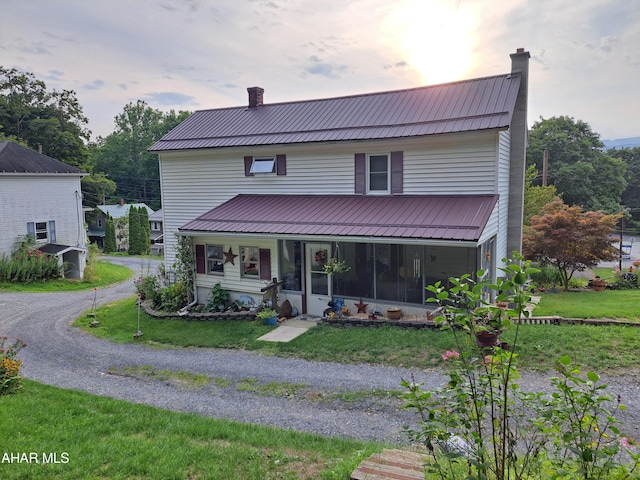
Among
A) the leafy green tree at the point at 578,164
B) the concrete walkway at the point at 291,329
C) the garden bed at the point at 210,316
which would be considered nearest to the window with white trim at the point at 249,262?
the garden bed at the point at 210,316

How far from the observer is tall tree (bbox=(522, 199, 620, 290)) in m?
17.4

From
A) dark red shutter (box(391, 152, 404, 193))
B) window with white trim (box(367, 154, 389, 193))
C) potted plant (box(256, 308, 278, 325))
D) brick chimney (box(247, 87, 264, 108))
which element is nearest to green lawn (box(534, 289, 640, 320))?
dark red shutter (box(391, 152, 404, 193))

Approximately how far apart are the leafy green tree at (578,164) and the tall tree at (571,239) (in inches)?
1193

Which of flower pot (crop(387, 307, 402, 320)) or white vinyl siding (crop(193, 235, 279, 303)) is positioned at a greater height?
white vinyl siding (crop(193, 235, 279, 303))

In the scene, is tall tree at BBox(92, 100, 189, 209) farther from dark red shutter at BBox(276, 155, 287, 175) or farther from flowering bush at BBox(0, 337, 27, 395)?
flowering bush at BBox(0, 337, 27, 395)

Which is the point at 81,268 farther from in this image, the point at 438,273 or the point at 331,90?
the point at 438,273

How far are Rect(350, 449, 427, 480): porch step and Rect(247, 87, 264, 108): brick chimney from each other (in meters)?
16.7

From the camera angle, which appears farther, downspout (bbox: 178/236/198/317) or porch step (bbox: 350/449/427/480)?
downspout (bbox: 178/236/198/317)

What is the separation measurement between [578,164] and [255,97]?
39614mm

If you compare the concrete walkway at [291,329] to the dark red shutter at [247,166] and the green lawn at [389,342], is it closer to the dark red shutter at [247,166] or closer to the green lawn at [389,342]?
the green lawn at [389,342]

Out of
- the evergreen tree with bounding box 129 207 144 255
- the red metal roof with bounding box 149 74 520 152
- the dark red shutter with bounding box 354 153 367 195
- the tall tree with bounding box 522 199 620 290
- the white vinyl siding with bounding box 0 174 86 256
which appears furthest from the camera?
the evergreen tree with bounding box 129 207 144 255

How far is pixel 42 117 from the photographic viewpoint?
1587 inches

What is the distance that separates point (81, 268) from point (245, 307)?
15731 mm

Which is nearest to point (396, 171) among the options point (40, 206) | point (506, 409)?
point (506, 409)
